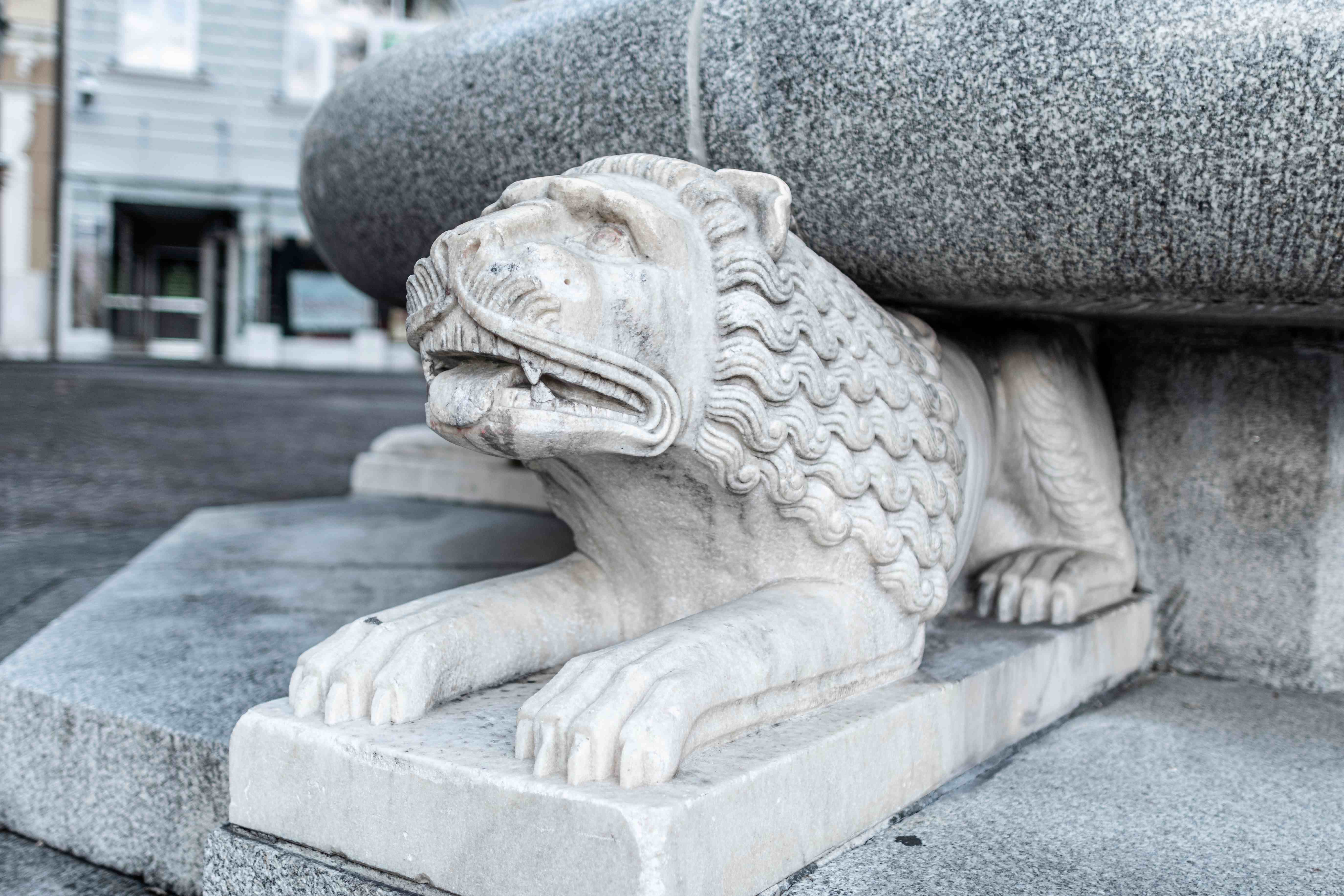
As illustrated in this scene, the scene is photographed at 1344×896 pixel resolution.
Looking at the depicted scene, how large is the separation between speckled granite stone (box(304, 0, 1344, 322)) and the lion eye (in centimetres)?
41

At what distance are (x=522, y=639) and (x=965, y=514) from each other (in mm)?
718

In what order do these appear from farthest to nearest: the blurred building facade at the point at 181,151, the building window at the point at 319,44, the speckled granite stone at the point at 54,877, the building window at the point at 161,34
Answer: the building window at the point at 319,44 → the building window at the point at 161,34 → the blurred building facade at the point at 181,151 → the speckled granite stone at the point at 54,877

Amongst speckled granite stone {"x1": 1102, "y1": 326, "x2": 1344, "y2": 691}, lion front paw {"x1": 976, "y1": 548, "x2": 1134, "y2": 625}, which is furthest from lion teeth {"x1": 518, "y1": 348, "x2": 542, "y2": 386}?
speckled granite stone {"x1": 1102, "y1": 326, "x2": 1344, "y2": 691}

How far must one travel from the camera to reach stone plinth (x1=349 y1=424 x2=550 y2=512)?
3760 millimetres

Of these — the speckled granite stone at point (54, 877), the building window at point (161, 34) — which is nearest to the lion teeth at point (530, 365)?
the speckled granite stone at point (54, 877)

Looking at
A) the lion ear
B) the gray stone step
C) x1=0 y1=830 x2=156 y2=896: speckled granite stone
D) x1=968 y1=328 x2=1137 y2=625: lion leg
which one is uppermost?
the lion ear

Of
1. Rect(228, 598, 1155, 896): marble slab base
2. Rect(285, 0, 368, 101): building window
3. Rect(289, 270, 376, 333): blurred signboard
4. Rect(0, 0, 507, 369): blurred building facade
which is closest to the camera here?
Rect(228, 598, 1155, 896): marble slab base

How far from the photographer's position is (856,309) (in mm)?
1635

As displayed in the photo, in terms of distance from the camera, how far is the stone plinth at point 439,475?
376cm

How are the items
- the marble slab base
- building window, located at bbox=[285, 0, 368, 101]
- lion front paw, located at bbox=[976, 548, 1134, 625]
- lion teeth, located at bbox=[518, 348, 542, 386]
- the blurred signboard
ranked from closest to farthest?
the marble slab base
lion teeth, located at bbox=[518, 348, 542, 386]
lion front paw, located at bbox=[976, 548, 1134, 625]
building window, located at bbox=[285, 0, 368, 101]
the blurred signboard

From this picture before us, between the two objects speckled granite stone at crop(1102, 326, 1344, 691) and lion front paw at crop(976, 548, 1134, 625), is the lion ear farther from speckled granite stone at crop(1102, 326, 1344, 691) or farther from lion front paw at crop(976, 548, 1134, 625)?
speckled granite stone at crop(1102, 326, 1344, 691)

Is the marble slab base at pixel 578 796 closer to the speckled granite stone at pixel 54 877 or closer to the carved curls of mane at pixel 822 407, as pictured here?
the carved curls of mane at pixel 822 407

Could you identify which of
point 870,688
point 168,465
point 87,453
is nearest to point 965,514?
point 870,688

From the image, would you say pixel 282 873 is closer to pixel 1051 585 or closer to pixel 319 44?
pixel 1051 585
